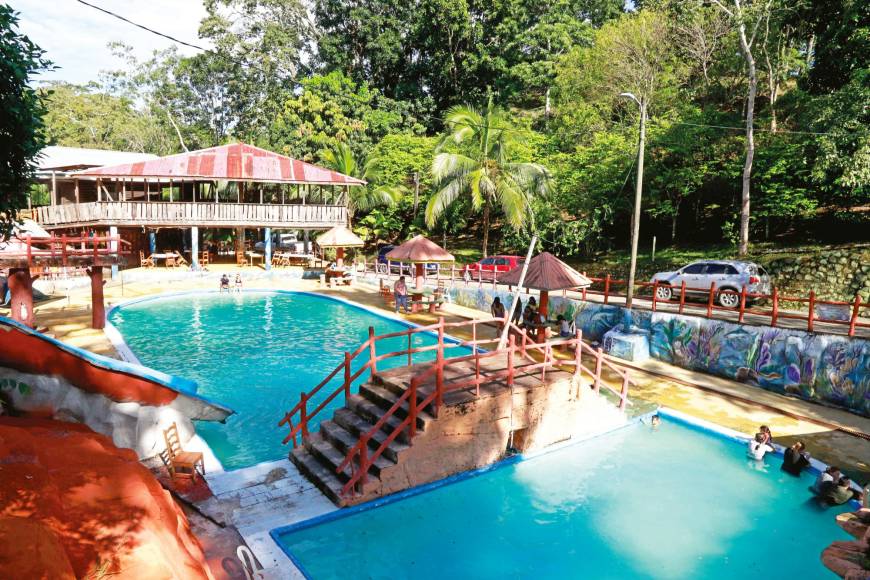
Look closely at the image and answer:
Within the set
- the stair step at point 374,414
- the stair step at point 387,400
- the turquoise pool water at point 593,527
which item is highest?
the stair step at point 387,400

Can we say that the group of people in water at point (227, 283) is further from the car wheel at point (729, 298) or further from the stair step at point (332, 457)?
the car wheel at point (729, 298)

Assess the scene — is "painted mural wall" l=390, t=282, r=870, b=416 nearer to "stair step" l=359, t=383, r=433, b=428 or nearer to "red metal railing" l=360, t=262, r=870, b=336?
"red metal railing" l=360, t=262, r=870, b=336

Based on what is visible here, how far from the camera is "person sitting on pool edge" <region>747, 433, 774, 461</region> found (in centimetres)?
1058

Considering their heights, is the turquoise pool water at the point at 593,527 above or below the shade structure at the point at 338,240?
below

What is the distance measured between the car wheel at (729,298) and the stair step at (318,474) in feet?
50.6

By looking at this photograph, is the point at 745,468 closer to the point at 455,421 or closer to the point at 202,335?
the point at 455,421

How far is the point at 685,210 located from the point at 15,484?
36.4 metres

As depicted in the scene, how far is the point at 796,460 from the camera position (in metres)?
9.99

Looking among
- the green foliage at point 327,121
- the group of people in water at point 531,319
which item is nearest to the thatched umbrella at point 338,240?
the green foliage at point 327,121

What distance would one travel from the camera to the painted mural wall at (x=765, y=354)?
41.9 feet

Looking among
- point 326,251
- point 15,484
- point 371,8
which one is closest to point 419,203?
point 326,251

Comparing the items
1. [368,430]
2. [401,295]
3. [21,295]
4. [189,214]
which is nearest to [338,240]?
[189,214]

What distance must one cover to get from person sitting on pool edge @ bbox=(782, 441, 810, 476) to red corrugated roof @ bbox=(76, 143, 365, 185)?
1159 inches

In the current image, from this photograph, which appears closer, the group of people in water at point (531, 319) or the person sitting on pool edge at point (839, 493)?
the person sitting on pool edge at point (839, 493)
